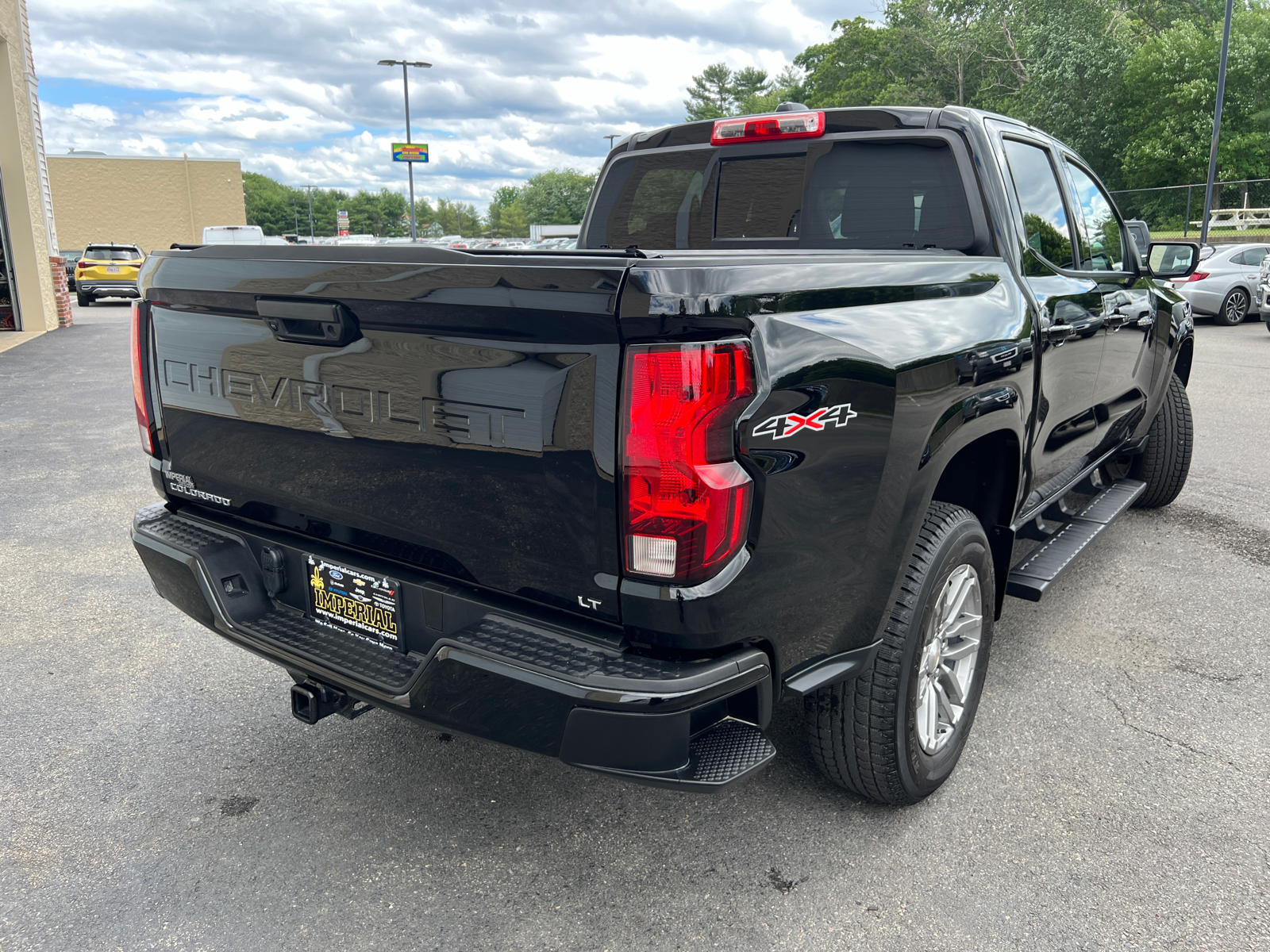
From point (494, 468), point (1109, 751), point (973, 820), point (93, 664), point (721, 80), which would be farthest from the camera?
point (721, 80)

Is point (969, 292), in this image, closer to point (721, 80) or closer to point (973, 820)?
point (973, 820)

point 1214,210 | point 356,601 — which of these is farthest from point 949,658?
point 1214,210

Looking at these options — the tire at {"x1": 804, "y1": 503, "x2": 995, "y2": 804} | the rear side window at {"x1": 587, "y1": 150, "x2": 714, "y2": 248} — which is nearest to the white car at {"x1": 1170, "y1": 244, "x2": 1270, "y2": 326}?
the rear side window at {"x1": 587, "y1": 150, "x2": 714, "y2": 248}

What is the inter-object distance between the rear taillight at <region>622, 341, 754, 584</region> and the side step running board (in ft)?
6.42

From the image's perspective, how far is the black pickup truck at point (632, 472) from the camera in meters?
1.87

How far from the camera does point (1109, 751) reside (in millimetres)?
3086

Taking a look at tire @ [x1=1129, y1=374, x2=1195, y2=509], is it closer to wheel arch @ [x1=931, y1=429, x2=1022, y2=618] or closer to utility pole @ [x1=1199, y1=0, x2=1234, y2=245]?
wheel arch @ [x1=931, y1=429, x2=1022, y2=618]

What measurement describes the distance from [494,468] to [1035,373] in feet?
6.69

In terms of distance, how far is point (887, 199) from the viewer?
11.2 ft

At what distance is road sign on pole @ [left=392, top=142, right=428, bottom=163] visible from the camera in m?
37.3

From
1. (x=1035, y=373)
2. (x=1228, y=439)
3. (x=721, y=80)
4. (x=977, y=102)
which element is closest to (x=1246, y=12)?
(x=977, y=102)

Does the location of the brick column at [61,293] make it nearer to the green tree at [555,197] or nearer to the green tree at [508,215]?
the green tree at [555,197]

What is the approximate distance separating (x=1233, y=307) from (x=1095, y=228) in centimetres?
1668

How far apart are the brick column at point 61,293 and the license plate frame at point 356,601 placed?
65.9 feet
